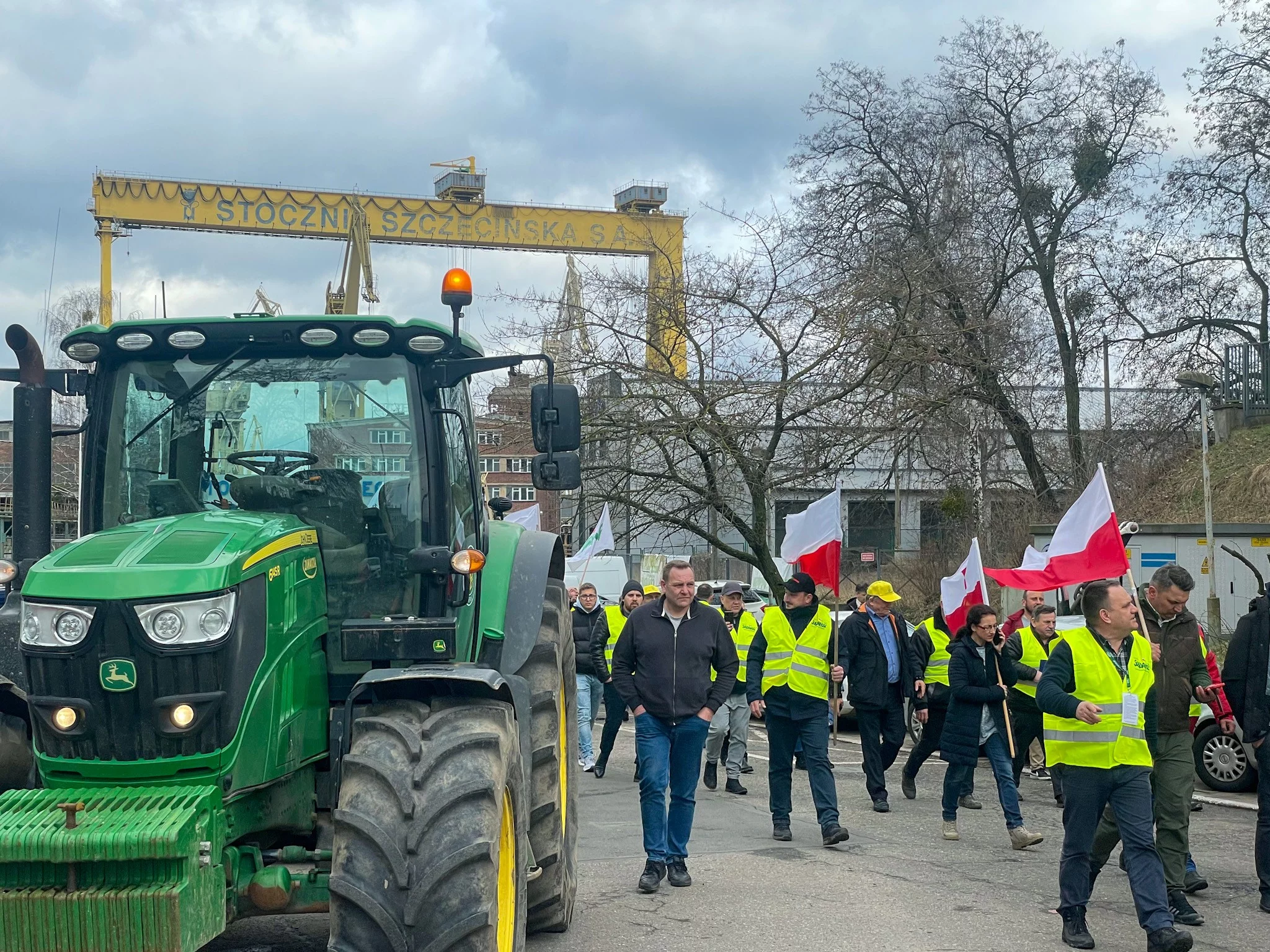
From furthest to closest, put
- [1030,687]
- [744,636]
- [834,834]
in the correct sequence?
[744,636], [1030,687], [834,834]

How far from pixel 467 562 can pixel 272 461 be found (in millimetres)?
928

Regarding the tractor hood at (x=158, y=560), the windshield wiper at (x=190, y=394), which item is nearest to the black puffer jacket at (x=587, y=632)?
the windshield wiper at (x=190, y=394)

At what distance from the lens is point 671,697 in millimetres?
8570

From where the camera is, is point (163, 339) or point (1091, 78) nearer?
point (163, 339)

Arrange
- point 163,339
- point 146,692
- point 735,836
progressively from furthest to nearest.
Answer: point 735,836, point 163,339, point 146,692

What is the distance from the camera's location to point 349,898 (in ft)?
15.0

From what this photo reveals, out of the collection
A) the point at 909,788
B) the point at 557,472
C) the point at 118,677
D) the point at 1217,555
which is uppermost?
the point at 557,472

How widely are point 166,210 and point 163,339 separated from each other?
27.4 metres

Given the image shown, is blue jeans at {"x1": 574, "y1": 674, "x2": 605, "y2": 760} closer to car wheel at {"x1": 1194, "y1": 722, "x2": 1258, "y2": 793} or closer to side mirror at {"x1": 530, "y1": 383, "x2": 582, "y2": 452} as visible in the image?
car wheel at {"x1": 1194, "y1": 722, "x2": 1258, "y2": 793}

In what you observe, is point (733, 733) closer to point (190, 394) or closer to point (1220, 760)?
point (1220, 760)

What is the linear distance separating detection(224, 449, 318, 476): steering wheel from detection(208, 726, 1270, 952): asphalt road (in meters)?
2.23

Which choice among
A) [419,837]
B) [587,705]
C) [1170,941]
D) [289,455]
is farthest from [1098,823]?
[587,705]

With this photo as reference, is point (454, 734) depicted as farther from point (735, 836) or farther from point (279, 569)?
point (735, 836)

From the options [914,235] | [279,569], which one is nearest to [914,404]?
[914,235]
